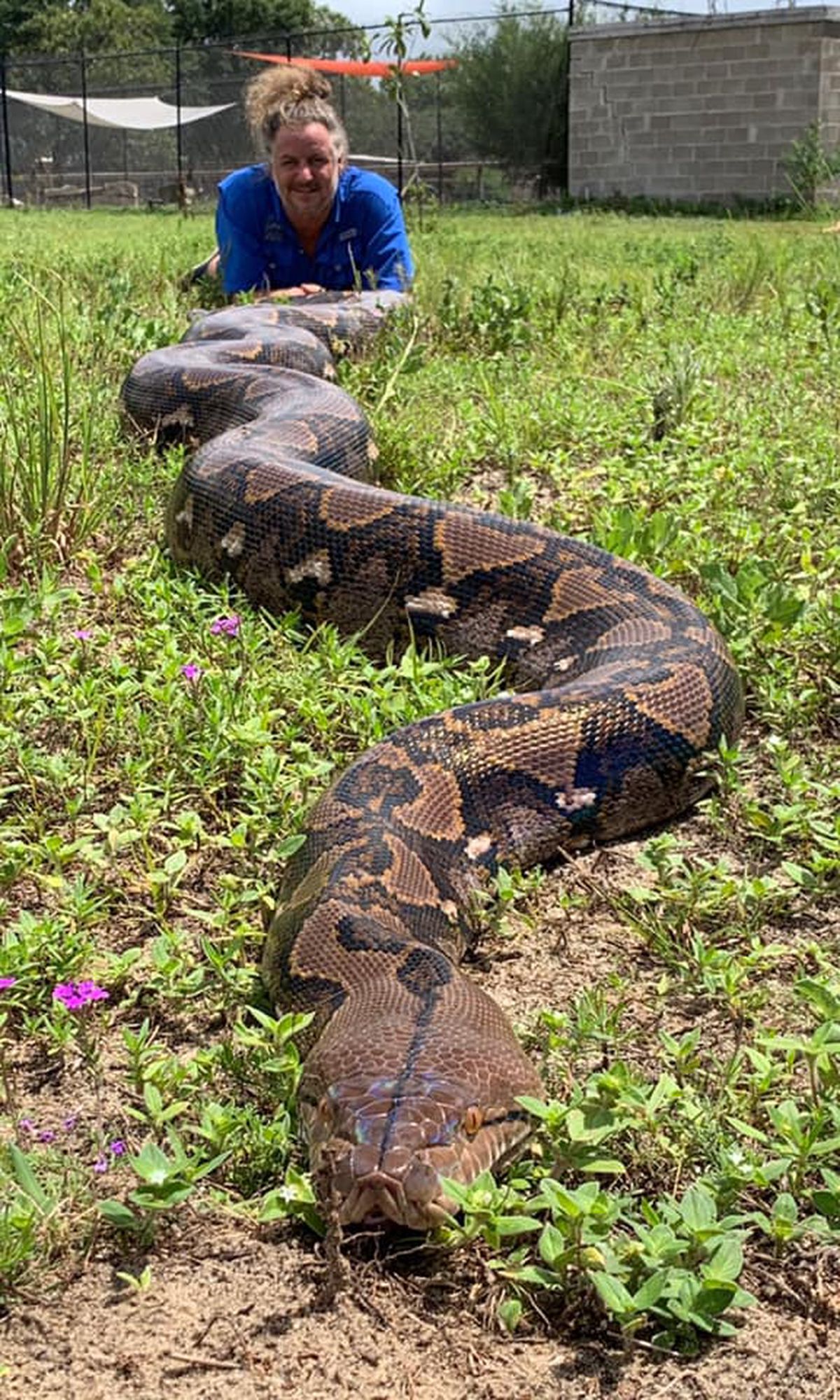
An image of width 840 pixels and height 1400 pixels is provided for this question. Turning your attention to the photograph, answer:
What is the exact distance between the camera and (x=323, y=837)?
3229mm

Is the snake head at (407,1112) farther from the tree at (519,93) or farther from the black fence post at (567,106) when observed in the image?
the tree at (519,93)

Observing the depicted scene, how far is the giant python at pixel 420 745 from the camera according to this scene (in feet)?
7.66

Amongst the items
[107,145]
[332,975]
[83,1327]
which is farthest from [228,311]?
[107,145]

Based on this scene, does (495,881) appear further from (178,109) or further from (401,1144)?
(178,109)

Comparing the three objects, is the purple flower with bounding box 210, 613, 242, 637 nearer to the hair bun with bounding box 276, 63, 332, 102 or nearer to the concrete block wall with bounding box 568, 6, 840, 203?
the hair bun with bounding box 276, 63, 332, 102

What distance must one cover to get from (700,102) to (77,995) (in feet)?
87.0

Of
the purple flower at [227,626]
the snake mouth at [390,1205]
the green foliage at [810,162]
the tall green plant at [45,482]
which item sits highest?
the green foliage at [810,162]

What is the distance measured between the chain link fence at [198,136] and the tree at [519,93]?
0.15 m

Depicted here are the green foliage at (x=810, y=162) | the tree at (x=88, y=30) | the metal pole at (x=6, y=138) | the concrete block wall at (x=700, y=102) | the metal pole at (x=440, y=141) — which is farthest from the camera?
the tree at (x=88, y=30)

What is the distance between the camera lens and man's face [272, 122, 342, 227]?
9.45 m

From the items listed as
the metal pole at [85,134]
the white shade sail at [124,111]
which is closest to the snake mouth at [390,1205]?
the metal pole at [85,134]

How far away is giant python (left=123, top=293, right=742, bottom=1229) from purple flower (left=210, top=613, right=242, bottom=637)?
439mm

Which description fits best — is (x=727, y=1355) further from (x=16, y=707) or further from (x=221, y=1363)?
(x=16, y=707)

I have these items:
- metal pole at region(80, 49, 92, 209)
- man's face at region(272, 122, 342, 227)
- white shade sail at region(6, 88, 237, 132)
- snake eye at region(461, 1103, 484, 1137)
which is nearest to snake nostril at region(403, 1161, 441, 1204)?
snake eye at region(461, 1103, 484, 1137)
